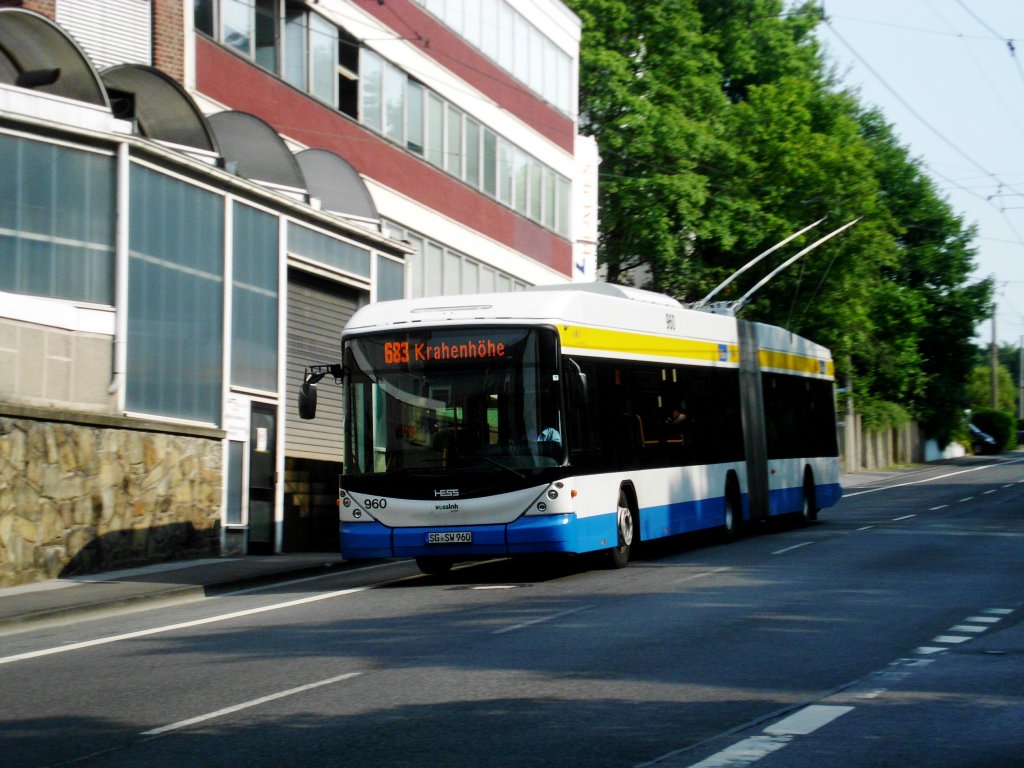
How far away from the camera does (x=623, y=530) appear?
62.2ft

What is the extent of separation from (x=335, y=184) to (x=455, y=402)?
12899mm

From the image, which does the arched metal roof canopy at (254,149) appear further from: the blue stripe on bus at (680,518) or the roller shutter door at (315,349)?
the blue stripe on bus at (680,518)

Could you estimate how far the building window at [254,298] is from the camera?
78.5 ft

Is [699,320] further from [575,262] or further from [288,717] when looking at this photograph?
[575,262]

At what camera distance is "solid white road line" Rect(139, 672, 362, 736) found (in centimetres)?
849

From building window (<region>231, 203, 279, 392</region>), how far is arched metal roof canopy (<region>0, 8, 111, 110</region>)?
3.51 meters

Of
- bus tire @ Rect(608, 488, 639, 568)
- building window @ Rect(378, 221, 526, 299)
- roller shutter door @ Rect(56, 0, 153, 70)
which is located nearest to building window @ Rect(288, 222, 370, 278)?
roller shutter door @ Rect(56, 0, 153, 70)

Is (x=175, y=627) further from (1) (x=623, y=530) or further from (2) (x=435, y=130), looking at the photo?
(2) (x=435, y=130)

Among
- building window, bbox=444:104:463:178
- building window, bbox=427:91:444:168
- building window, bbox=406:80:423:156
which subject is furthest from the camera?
building window, bbox=444:104:463:178

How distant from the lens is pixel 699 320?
75.8ft

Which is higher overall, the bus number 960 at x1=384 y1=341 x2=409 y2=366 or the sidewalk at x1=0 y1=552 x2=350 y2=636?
the bus number 960 at x1=384 y1=341 x2=409 y2=366

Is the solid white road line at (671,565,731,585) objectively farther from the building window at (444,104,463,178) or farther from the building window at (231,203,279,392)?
the building window at (444,104,463,178)

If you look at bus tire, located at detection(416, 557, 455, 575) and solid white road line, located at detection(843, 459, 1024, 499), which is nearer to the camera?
bus tire, located at detection(416, 557, 455, 575)

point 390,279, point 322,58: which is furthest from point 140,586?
point 322,58
